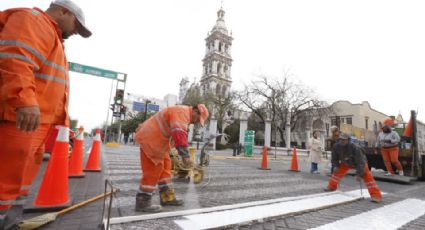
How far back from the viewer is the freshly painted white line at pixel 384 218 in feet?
9.47

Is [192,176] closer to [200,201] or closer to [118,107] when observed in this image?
[200,201]

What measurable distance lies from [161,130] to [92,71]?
14704mm

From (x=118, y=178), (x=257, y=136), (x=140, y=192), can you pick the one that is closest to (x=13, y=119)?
(x=140, y=192)

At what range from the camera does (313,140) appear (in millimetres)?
9461

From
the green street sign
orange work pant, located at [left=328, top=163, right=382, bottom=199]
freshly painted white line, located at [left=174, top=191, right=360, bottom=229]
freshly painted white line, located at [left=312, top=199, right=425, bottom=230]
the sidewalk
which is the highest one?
the green street sign

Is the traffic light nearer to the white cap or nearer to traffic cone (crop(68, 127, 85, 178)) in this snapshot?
traffic cone (crop(68, 127, 85, 178))

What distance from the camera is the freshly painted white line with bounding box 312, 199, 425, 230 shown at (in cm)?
288

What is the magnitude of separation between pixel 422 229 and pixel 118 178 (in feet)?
17.5

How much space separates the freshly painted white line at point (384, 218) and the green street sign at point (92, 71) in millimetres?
15798

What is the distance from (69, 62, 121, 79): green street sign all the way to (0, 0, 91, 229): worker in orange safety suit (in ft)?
48.0

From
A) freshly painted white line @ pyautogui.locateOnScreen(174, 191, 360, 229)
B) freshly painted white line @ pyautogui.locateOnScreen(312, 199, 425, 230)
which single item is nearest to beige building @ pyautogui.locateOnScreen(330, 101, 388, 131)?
freshly painted white line @ pyautogui.locateOnScreen(312, 199, 425, 230)

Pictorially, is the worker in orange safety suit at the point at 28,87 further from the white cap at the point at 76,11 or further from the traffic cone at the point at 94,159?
the traffic cone at the point at 94,159

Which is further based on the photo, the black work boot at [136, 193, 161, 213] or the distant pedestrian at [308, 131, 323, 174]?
the distant pedestrian at [308, 131, 323, 174]

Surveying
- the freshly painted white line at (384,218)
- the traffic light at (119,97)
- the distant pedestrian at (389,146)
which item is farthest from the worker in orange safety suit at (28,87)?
the traffic light at (119,97)
